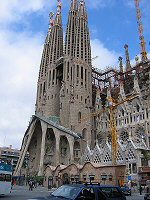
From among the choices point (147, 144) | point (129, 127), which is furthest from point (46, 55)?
point (147, 144)

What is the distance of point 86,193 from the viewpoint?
25.9 ft

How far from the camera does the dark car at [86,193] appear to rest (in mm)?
7685

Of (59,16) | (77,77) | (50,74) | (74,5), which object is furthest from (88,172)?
(59,16)

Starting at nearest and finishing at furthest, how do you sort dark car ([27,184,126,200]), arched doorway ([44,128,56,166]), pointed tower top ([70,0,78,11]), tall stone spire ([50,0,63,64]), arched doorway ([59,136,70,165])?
1. dark car ([27,184,126,200])
2. arched doorway ([59,136,70,165])
3. arched doorway ([44,128,56,166])
4. tall stone spire ([50,0,63,64])
5. pointed tower top ([70,0,78,11])

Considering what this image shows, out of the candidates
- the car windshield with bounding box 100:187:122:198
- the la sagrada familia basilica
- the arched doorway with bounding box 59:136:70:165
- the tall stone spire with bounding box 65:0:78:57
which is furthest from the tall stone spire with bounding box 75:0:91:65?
the car windshield with bounding box 100:187:122:198

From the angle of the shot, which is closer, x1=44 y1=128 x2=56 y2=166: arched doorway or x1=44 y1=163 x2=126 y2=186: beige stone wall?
x1=44 y1=163 x2=126 y2=186: beige stone wall

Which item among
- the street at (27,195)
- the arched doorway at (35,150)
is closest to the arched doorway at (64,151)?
the arched doorway at (35,150)

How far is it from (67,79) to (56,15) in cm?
3073

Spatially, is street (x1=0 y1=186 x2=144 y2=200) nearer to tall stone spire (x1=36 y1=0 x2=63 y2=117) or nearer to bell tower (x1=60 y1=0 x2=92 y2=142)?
bell tower (x1=60 y1=0 x2=92 y2=142)

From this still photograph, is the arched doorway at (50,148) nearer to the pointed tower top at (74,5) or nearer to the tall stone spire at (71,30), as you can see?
the tall stone spire at (71,30)

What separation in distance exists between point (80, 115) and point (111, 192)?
53684 mm

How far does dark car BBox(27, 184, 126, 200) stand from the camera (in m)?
7.69

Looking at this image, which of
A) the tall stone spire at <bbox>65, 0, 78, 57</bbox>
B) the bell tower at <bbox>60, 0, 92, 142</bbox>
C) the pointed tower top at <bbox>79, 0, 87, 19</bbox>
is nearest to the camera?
the bell tower at <bbox>60, 0, 92, 142</bbox>

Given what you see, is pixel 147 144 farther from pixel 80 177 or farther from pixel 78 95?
pixel 78 95
